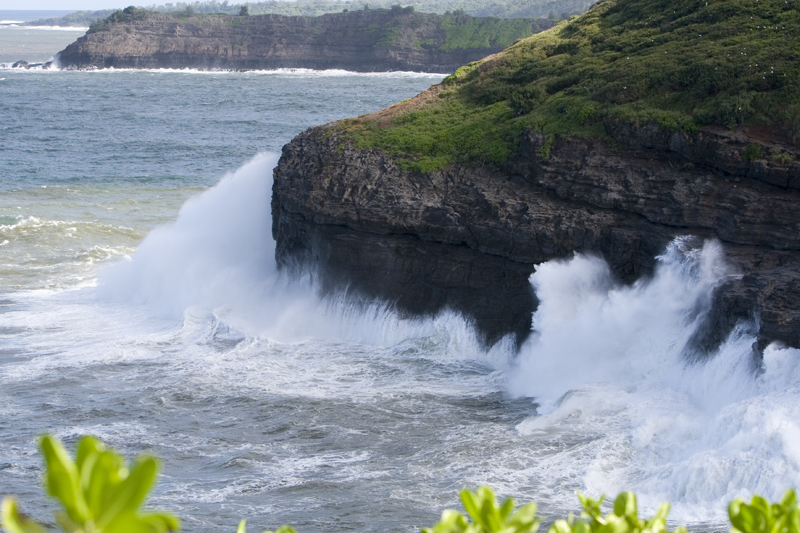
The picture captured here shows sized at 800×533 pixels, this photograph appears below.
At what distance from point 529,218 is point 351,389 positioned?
16.6 feet

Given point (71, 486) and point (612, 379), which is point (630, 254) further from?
point (71, 486)

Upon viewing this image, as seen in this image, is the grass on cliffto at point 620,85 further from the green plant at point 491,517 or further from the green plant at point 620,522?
the green plant at point 491,517

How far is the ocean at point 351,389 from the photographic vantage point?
43.3ft

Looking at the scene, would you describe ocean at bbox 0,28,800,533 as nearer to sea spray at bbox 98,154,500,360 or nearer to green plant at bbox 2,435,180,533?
sea spray at bbox 98,154,500,360

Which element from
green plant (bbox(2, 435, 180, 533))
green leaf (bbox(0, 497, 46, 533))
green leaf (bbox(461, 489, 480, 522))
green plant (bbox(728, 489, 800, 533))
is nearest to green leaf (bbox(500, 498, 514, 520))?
green leaf (bbox(461, 489, 480, 522))

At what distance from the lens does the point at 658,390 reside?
1627cm

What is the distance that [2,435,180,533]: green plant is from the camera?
2758 mm

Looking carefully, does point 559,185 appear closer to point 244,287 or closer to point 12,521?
point 244,287

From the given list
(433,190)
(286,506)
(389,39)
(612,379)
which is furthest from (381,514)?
(389,39)

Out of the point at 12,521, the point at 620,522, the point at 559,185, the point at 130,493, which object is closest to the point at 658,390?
the point at 559,185

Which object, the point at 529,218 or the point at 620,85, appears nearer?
the point at 529,218

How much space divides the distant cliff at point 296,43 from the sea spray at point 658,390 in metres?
91.6

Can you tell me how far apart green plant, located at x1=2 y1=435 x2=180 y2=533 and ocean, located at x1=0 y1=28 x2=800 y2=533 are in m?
9.88

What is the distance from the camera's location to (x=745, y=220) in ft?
56.9
